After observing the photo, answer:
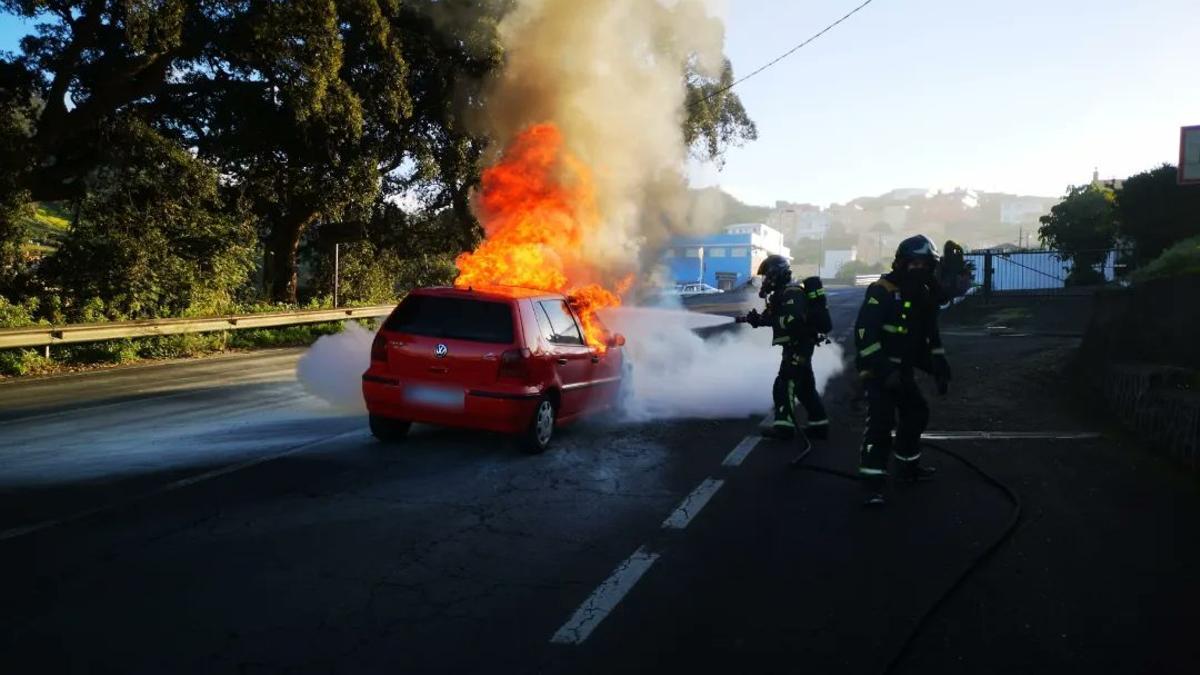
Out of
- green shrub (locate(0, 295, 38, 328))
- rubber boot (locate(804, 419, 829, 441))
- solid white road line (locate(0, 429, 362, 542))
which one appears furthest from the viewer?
green shrub (locate(0, 295, 38, 328))

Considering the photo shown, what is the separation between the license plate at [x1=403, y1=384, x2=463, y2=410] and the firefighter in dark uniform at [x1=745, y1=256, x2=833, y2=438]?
3025 millimetres

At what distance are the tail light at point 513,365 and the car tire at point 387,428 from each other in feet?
4.06

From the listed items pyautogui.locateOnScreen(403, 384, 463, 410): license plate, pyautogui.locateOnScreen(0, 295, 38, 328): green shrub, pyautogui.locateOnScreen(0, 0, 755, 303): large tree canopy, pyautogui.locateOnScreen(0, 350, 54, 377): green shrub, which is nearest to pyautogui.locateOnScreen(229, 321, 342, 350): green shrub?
pyautogui.locateOnScreen(0, 0, 755, 303): large tree canopy

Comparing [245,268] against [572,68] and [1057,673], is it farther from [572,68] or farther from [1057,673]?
[1057,673]

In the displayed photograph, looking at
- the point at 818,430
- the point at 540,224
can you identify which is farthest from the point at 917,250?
the point at 540,224

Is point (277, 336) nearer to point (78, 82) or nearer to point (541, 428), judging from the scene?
point (78, 82)

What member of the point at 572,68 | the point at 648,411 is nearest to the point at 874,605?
the point at 648,411

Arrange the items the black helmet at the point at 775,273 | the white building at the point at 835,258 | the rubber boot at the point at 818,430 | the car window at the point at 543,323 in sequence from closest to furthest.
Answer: the car window at the point at 543,323, the rubber boot at the point at 818,430, the black helmet at the point at 775,273, the white building at the point at 835,258

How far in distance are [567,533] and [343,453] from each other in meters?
2.95

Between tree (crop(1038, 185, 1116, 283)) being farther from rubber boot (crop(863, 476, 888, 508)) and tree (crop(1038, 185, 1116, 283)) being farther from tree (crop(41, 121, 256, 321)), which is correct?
tree (crop(41, 121, 256, 321))

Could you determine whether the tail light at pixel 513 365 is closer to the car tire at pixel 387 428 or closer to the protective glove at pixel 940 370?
the car tire at pixel 387 428

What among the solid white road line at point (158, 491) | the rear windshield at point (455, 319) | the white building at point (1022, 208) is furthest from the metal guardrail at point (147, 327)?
the white building at point (1022, 208)

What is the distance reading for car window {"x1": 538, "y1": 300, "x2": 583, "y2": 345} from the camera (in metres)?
7.91

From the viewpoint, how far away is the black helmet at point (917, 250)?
625 centimetres
